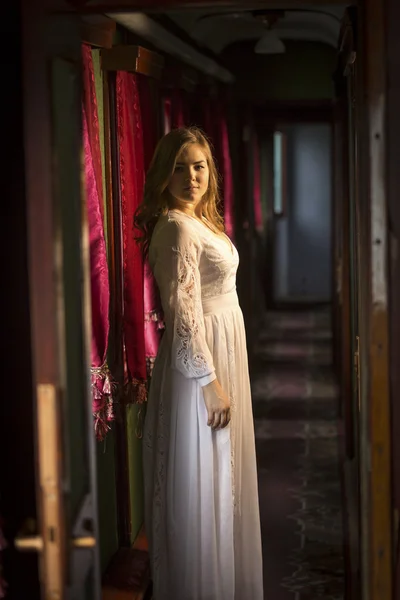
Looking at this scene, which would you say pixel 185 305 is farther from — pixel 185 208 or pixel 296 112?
pixel 296 112

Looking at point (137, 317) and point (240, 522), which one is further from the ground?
point (137, 317)

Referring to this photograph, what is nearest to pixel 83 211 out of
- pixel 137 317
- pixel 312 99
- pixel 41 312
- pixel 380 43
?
pixel 41 312

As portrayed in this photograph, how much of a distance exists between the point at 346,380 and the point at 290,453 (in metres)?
0.71

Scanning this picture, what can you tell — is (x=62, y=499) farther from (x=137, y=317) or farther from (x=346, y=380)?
(x=346, y=380)

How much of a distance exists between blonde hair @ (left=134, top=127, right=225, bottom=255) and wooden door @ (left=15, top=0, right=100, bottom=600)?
1.10 m

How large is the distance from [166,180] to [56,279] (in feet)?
4.29

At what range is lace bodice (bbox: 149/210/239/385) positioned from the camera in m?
2.98

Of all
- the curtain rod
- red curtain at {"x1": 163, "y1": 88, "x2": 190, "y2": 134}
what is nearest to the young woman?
the curtain rod

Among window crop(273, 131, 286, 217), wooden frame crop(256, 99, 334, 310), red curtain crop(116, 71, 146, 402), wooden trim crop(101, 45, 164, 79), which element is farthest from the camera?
window crop(273, 131, 286, 217)

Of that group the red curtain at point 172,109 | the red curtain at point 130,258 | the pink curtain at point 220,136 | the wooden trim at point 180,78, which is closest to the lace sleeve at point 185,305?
the red curtain at point 130,258

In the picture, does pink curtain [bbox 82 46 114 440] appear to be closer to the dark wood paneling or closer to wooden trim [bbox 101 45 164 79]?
wooden trim [bbox 101 45 164 79]

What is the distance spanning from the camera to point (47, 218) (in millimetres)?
1909

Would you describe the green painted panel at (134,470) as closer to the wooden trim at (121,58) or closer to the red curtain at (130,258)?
the red curtain at (130,258)

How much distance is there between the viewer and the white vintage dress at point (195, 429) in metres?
3.01
